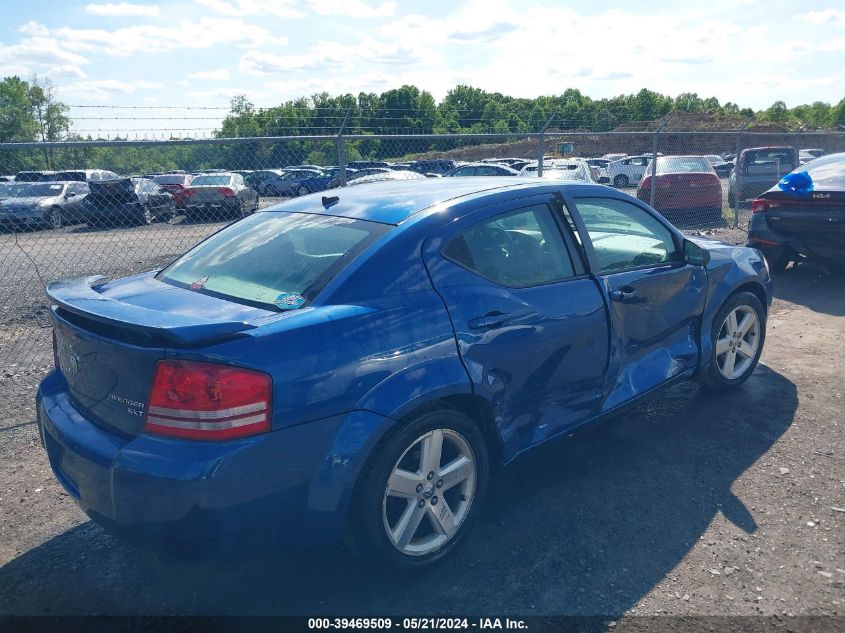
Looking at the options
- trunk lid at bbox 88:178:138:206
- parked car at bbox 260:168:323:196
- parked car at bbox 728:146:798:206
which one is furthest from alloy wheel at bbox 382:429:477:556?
parked car at bbox 260:168:323:196

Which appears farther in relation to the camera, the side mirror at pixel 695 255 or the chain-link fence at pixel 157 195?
the chain-link fence at pixel 157 195

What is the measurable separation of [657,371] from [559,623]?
6.23 ft

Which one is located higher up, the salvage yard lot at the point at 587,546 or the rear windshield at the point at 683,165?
the rear windshield at the point at 683,165

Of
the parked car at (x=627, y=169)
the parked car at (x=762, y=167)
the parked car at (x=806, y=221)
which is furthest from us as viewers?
the parked car at (x=627, y=169)

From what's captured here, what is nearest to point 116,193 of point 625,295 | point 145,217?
point 145,217

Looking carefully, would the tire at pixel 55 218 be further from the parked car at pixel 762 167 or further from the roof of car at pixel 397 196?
the parked car at pixel 762 167

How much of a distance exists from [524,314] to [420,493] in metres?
0.96

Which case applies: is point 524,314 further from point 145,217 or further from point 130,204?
point 130,204

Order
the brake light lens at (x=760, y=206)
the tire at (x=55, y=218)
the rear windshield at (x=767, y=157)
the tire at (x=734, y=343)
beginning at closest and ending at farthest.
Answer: the tire at (x=734, y=343)
the brake light lens at (x=760, y=206)
the tire at (x=55, y=218)
the rear windshield at (x=767, y=157)

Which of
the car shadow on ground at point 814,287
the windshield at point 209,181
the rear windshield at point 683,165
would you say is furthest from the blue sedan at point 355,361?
the rear windshield at point 683,165

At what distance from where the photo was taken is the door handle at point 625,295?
372cm

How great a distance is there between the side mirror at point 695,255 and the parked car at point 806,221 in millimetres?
4556

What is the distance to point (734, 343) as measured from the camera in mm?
4879

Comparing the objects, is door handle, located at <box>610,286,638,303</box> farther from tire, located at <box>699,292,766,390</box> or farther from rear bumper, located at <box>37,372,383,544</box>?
rear bumper, located at <box>37,372,383,544</box>
